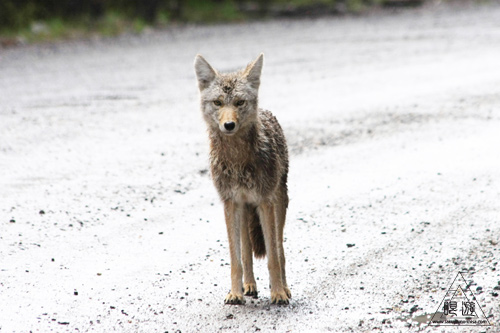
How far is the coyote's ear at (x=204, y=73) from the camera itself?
5613 millimetres

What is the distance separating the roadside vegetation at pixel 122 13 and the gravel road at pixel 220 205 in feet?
19.0

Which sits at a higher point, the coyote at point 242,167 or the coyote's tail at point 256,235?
the coyote at point 242,167

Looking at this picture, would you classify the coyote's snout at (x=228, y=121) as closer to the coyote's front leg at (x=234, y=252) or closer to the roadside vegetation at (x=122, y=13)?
the coyote's front leg at (x=234, y=252)

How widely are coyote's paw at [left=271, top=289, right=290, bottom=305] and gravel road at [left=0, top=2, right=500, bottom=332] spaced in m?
0.09

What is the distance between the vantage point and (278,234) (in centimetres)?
571

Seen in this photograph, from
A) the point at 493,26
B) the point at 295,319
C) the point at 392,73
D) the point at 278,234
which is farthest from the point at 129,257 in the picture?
the point at 493,26

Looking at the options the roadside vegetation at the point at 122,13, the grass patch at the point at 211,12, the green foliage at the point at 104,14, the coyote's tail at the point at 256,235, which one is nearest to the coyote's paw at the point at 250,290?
the coyote's tail at the point at 256,235

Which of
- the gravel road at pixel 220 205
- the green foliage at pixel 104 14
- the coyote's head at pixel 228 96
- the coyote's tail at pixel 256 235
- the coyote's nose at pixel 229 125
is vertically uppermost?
the coyote's head at pixel 228 96

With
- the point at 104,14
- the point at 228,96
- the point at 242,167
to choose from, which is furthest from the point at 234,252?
the point at 104,14

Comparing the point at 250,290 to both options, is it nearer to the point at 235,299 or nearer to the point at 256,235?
the point at 235,299

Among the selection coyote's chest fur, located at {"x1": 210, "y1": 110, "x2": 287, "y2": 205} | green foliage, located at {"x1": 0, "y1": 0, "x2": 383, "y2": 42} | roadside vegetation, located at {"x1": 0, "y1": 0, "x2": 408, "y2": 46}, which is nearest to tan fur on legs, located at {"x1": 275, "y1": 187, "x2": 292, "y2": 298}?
coyote's chest fur, located at {"x1": 210, "y1": 110, "x2": 287, "y2": 205}

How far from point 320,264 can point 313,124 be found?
16.0 ft

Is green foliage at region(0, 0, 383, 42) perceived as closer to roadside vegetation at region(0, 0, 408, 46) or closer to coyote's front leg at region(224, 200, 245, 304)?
roadside vegetation at region(0, 0, 408, 46)

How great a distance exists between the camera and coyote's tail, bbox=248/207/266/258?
5.79m
